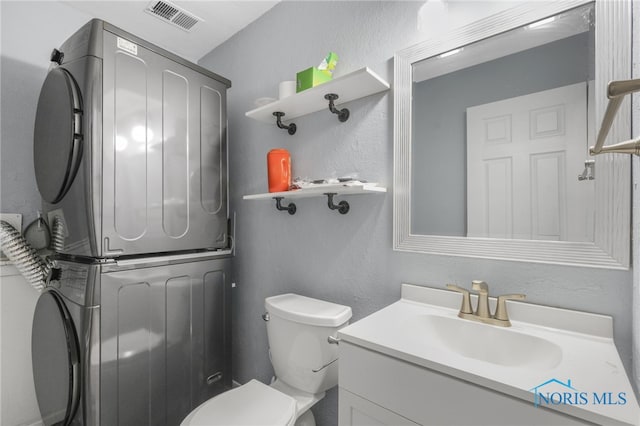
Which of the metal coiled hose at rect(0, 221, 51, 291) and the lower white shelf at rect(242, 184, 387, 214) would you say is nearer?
the lower white shelf at rect(242, 184, 387, 214)

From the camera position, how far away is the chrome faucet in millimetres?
1018

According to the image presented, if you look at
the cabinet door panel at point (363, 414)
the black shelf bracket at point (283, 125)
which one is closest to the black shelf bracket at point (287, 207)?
the black shelf bracket at point (283, 125)

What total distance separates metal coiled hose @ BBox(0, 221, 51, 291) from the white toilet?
122cm

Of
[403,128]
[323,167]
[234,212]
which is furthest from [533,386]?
[234,212]

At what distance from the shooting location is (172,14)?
1.98 metres

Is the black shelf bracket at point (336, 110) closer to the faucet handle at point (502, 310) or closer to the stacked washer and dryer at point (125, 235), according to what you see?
the stacked washer and dryer at point (125, 235)

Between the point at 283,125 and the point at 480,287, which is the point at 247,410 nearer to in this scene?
the point at 480,287

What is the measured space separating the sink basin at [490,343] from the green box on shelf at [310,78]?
118 centimetres

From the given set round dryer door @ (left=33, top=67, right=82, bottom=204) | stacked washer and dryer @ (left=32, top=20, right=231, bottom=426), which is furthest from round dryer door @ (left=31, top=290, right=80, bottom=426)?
→ round dryer door @ (left=33, top=67, right=82, bottom=204)

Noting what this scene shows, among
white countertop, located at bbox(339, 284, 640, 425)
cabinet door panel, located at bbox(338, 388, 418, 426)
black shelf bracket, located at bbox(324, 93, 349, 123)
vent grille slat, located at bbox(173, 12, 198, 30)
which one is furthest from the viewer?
vent grille slat, located at bbox(173, 12, 198, 30)

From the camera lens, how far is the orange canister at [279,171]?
1.64m

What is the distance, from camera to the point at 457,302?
1.17 meters

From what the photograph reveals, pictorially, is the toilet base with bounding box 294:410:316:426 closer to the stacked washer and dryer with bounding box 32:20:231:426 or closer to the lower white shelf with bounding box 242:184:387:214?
the stacked washer and dryer with bounding box 32:20:231:426

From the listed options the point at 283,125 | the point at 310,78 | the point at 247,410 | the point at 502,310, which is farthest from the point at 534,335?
the point at 283,125
